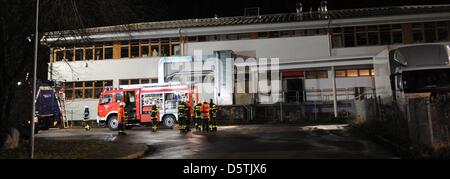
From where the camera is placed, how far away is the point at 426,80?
12055 mm

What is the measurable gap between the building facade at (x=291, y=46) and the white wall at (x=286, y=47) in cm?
6

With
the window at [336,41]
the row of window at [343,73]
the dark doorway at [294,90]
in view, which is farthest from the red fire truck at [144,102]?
the window at [336,41]

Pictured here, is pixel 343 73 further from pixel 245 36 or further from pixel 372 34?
pixel 245 36

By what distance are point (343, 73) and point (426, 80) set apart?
14.5m

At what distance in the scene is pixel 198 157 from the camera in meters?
9.41

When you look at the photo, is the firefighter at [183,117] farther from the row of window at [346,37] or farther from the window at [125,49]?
the window at [125,49]

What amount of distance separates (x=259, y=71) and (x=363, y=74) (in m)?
6.86

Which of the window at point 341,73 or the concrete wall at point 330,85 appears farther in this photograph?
the window at point 341,73

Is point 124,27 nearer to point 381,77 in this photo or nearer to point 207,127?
point 207,127

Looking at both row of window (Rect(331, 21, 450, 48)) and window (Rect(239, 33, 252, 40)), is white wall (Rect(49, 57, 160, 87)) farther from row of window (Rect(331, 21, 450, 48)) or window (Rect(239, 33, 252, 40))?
row of window (Rect(331, 21, 450, 48))

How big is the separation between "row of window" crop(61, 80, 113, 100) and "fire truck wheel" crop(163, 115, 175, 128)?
8.55m

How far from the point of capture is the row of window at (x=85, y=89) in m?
28.4

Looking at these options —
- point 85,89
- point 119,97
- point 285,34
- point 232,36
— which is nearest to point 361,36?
point 285,34
